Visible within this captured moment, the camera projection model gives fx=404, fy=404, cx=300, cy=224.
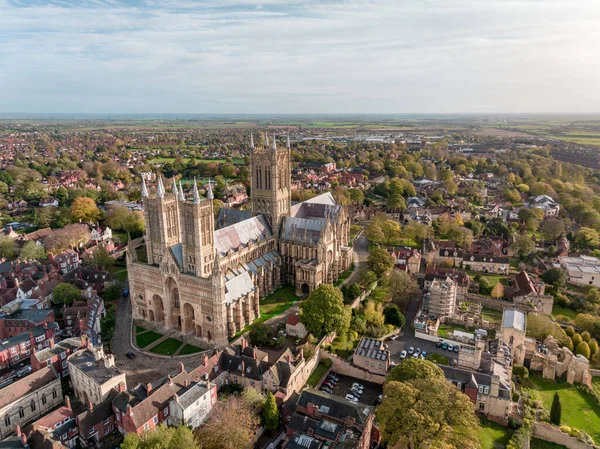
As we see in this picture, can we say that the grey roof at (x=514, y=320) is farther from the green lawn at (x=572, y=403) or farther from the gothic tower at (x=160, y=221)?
the gothic tower at (x=160, y=221)

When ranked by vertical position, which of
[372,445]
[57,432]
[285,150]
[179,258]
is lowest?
[372,445]

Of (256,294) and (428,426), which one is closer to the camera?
(428,426)

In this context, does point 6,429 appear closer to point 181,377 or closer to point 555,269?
point 181,377

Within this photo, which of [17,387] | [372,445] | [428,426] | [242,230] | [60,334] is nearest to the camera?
[428,426]

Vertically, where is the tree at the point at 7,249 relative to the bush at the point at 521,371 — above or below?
above

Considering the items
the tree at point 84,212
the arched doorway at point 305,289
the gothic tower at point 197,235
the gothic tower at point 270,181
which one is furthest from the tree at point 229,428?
the tree at point 84,212

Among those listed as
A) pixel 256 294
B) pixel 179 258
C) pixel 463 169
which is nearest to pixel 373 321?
pixel 256 294
